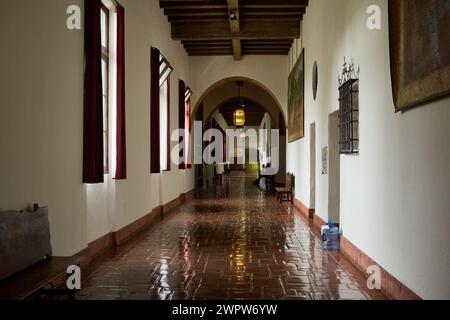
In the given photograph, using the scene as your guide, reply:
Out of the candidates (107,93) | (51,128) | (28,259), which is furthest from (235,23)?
(28,259)

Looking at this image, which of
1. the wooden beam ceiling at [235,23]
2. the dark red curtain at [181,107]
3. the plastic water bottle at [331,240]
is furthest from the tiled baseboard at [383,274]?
the dark red curtain at [181,107]

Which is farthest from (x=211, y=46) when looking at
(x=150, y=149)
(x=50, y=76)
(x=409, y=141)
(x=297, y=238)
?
(x=409, y=141)

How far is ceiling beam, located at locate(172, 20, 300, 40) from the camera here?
39.2 ft

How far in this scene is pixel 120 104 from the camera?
6.86m

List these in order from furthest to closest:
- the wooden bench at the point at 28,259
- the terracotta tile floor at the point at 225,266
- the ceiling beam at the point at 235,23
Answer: the ceiling beam at the point at 235,23 < the terracotta tile floor at the point at 225,266 < the wooden bench at the point at 28,259

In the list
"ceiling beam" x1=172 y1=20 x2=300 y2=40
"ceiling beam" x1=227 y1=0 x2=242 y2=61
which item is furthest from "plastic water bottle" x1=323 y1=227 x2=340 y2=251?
"ceiling beam" x1=172 y1=20 x2=300 y2=40

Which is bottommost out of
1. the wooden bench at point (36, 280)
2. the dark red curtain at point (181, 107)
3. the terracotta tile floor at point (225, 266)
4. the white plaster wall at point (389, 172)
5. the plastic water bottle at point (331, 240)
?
the terracotta tile floor at point (225, 266)

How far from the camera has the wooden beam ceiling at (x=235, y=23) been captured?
1042 cm

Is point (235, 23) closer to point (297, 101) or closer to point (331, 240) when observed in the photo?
point (297, 101)

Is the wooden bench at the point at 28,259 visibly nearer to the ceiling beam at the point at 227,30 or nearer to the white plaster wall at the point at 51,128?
the white plaster wall at the point at 51,128

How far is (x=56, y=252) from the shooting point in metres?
4.69

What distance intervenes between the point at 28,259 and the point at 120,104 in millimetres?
3602

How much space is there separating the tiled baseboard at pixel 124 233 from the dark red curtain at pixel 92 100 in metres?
0.97
